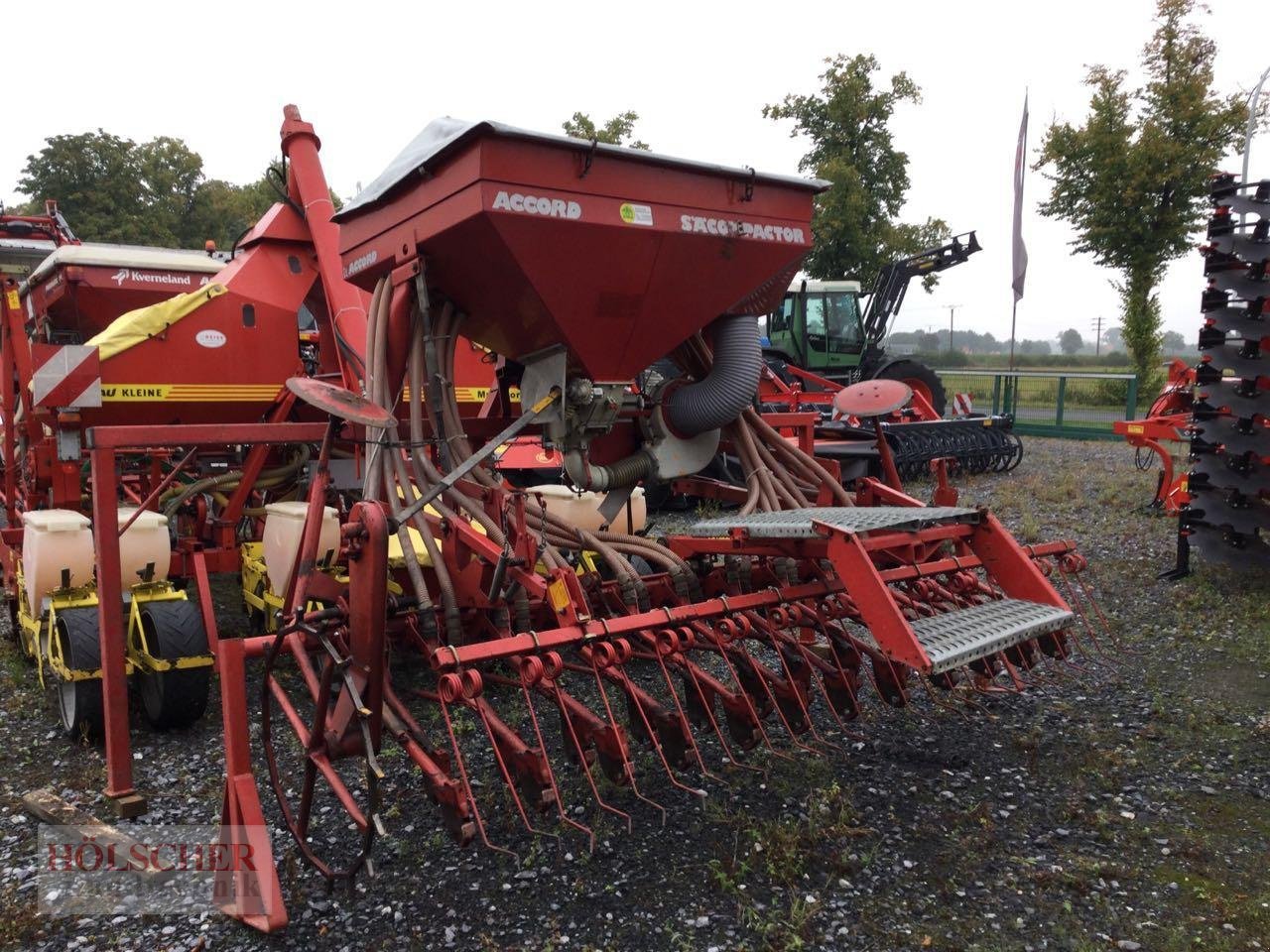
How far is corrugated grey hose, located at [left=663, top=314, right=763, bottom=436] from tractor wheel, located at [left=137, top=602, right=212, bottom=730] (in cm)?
249

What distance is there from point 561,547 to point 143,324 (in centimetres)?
279

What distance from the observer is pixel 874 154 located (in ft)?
68.3

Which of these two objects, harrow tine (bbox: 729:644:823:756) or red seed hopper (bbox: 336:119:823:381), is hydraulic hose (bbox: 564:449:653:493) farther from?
harrow tine (bbox: 729:644:823:756)

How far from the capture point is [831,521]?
11.5ft

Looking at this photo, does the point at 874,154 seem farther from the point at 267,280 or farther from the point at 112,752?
the point at 112,752

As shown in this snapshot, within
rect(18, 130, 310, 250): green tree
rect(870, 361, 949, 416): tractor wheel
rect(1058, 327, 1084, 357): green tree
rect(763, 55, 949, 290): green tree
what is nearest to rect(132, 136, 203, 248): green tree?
rect(18, 130, 310, 250): green tree

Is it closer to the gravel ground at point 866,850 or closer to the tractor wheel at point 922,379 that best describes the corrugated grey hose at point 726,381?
the gravel ground at point 866,850

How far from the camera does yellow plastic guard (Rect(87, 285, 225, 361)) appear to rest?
4.82 metres

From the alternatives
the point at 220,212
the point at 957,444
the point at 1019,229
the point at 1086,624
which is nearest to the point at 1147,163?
the point at 1019,229

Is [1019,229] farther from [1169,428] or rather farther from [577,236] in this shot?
[577,236]

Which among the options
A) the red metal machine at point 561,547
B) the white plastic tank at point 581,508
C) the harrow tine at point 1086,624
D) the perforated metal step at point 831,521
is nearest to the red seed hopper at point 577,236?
the red metal machine at point 561,547

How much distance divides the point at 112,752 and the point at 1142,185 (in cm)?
2078


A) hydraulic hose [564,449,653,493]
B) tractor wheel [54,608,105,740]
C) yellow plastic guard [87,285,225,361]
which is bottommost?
tractor wheel [54,608,105,740]

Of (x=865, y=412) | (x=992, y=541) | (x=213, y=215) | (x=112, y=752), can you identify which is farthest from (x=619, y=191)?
(x=213, y=215)
